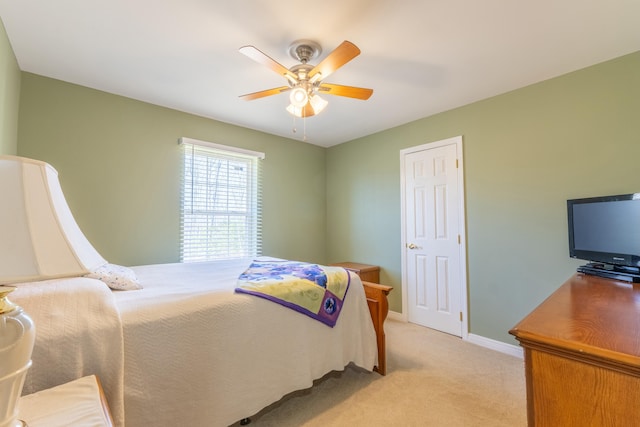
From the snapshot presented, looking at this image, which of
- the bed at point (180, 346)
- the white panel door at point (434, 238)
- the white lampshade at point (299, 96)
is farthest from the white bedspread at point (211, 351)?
the white panel door at point (434, 238)

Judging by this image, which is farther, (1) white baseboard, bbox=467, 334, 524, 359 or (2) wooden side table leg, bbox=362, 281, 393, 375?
(1) white baseboard, bbox=467, 334, 524, 359

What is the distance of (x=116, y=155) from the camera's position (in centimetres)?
277

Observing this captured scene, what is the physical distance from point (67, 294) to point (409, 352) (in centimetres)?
261

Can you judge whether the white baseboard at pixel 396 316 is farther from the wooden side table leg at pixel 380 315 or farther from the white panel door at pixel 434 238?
the wooden side table leg at pixel 380 315

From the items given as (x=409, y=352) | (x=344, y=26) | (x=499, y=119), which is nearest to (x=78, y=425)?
(x=344, y=26)

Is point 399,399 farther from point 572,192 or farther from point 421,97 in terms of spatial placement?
point 421,97

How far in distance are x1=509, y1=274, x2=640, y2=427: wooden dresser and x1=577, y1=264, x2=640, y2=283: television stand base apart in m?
0.95

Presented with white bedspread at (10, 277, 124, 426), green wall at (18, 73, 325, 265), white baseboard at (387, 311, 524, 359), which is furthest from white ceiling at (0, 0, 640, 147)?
white baseboard at (387, 311, 524, 359)

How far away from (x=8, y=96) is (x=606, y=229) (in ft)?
14.3

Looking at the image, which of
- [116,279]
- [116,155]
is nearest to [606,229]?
[116,279]

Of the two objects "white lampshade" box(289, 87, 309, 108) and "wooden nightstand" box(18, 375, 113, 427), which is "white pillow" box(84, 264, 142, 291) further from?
"white lampshade" box(289, 87, 309, 108)

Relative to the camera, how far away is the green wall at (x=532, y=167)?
2.17 metres

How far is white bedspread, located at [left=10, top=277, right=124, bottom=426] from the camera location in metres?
0.99

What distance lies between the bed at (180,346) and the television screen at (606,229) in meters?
1.83
